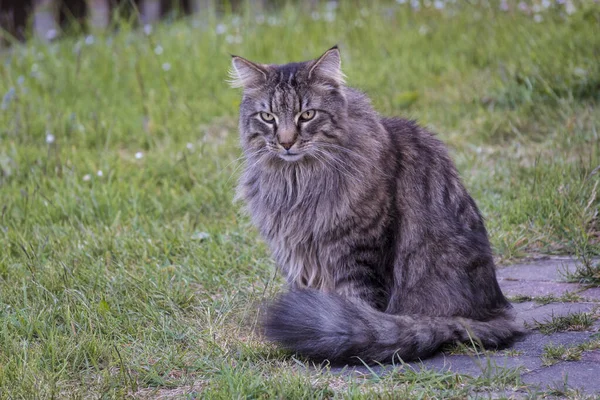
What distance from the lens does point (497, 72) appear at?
18.7 ft

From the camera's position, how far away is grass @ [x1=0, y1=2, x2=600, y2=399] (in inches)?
106

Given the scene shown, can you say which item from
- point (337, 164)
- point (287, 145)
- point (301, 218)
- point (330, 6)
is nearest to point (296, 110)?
point (287, 145)

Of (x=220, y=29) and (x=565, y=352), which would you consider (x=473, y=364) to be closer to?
(x=565, y=352)

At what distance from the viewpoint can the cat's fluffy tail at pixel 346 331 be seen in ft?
8.38

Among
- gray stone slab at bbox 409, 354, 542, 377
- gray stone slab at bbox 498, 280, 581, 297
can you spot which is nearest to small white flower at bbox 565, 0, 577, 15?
gray stone slab at bbox 498, 280, 581, 297

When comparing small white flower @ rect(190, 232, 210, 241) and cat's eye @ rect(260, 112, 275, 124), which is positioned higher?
cat's eye @ rect(260, 112, 275, 124)

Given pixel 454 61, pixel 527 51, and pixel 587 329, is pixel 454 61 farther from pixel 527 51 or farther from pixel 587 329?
pixel 587 329

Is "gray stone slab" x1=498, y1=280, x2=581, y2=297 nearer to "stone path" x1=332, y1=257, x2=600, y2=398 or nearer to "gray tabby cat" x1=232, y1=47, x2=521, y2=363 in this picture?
"stone path" x1=332, y1=257, x2=600, y2=398

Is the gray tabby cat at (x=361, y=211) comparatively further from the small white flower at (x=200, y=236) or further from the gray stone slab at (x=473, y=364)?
the small white flower at (x=200, y=236)

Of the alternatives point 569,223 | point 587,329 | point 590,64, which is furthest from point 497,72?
point 587,329

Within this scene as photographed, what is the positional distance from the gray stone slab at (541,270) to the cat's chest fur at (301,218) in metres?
0.98

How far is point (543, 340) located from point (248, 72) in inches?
62.7

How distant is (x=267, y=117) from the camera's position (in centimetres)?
311

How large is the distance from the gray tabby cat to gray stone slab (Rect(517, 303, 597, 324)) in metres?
0.14
